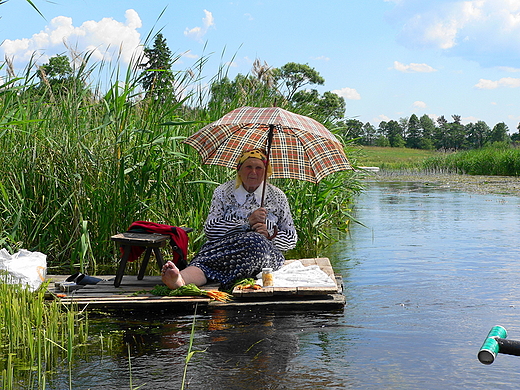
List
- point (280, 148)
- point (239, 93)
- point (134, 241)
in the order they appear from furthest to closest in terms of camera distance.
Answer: point (239, 93)
point (280, 148)
point (134, 241)

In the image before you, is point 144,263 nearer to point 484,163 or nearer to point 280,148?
point 280,148

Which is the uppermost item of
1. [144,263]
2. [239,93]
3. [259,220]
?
[239,93]

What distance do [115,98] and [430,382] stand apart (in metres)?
4.14

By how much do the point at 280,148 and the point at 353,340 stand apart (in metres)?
2.45

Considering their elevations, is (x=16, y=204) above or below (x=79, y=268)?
above

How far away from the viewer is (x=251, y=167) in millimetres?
6316

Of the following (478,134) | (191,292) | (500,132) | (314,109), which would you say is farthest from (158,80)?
(478,134)

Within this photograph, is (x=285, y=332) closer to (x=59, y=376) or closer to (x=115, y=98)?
(x=59, y=376)

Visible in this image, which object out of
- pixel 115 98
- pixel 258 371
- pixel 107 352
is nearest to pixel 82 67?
pixel 115 98

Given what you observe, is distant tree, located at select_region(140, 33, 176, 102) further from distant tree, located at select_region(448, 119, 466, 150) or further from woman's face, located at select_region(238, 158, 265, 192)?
distant tree, located at select_region(448, 119, 466, 150)

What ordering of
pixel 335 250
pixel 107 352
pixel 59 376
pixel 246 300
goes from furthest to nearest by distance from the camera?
pixel 335 250 < pixel 246 300 < pixel 107 352 < pixel 59 376

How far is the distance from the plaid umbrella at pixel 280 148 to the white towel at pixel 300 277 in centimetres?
88

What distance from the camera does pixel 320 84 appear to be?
152 feet

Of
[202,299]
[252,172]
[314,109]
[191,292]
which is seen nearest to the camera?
[202,299]
